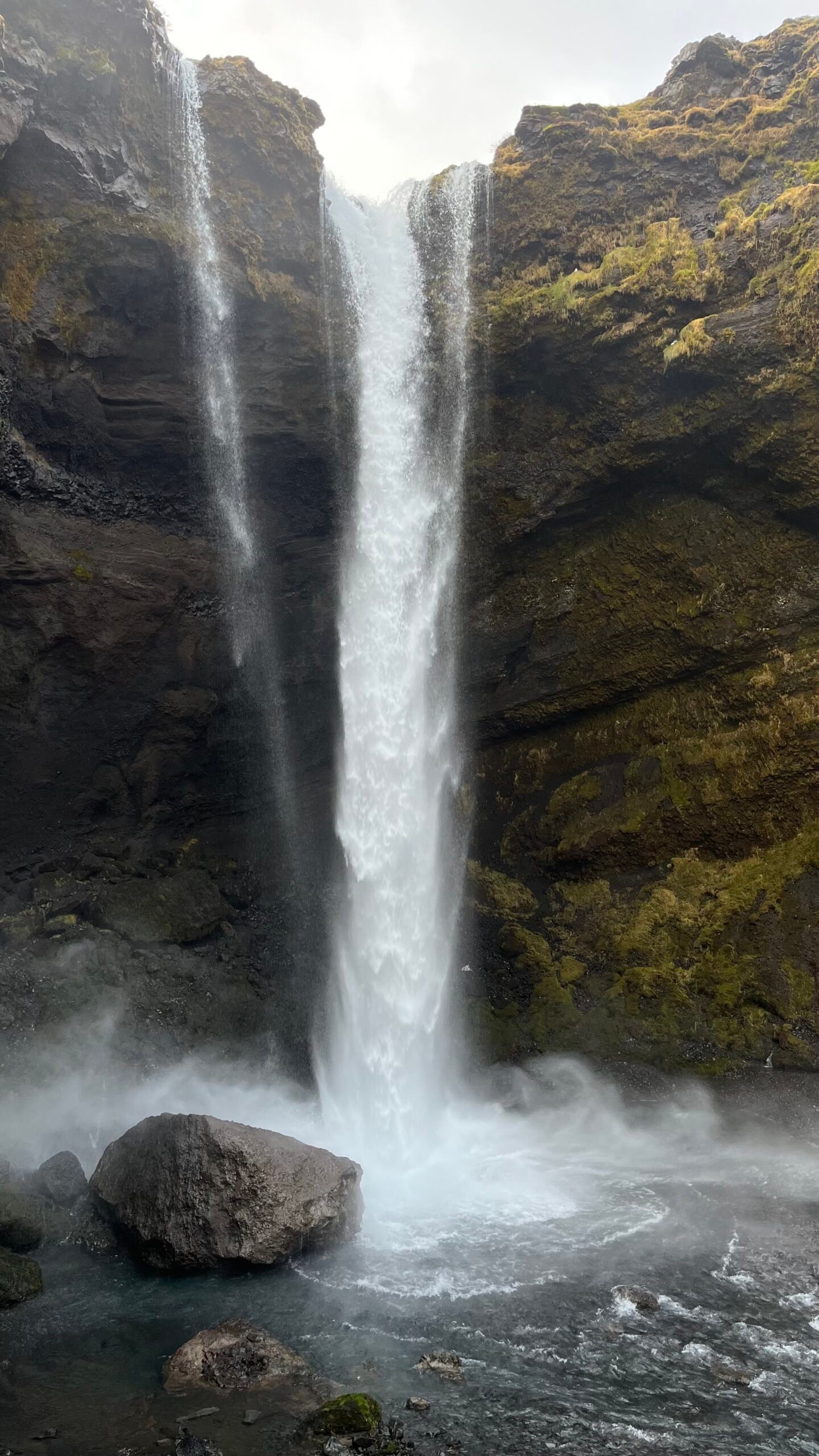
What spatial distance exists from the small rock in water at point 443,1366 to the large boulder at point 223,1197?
Answer: 2730mm

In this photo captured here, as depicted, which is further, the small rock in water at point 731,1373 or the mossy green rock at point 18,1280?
the mossy green rock at point 18,1280

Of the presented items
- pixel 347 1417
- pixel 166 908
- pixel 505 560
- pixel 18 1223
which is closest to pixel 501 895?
pixel 166 908

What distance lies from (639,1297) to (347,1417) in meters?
3.59

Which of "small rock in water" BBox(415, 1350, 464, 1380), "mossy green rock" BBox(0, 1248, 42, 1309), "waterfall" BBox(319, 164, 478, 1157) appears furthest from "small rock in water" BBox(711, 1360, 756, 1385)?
"waterfall" BBox(319, 164, 478, 1157)

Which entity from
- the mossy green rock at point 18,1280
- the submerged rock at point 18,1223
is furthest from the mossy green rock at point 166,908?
the mossy green rock at point 18,1280

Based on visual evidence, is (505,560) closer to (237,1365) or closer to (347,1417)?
(237,1365)

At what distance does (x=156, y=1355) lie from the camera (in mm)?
8570

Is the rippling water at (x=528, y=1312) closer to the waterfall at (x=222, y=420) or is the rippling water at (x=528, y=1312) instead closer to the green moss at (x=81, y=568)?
the waterfall at (x=222, y=420)

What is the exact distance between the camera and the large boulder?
34.3ft

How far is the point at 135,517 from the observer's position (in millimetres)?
17266

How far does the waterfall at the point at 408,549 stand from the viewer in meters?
17.8

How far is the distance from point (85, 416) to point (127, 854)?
7.90 metres

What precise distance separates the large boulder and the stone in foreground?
5.85 ft

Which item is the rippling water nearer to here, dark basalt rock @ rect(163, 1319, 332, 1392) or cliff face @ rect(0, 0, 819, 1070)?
dark basalt rock @ rect(163, 1319, 332, 1392)
